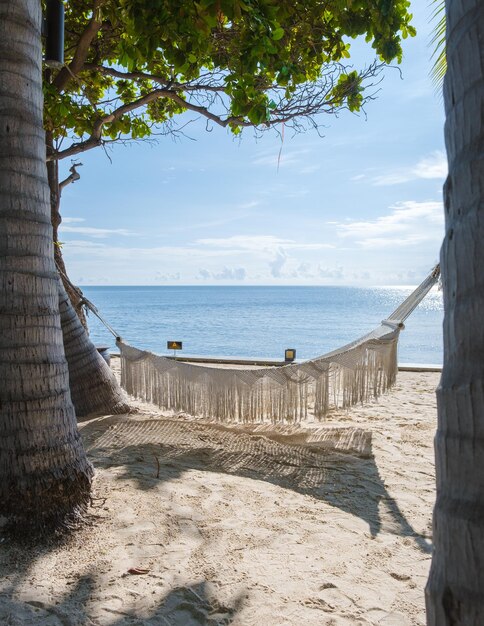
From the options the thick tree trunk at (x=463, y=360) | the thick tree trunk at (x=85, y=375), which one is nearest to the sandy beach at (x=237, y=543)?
the thick tree trunk at (x=85, y=375)

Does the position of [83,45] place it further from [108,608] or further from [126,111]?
[108,608]

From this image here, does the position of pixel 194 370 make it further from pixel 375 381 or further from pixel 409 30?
pixel 409 30

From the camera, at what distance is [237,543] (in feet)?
5.96

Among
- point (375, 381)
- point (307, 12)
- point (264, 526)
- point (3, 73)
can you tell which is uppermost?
point (307, 12)

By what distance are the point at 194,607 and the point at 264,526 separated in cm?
56

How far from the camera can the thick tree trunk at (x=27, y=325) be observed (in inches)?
69.5

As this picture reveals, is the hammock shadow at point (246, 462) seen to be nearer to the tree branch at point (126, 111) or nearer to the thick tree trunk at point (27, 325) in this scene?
the thick tree trunk at point (27, 325)

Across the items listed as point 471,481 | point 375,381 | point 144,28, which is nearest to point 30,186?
point 144,28

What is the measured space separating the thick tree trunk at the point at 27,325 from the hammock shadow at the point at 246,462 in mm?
573

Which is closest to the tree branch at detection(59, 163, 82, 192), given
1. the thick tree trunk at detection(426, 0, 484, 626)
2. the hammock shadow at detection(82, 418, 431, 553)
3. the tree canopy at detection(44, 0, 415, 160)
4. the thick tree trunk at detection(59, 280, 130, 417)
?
the tree canopy at detection(44, 0, 415, 160)

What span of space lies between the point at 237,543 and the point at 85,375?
2083mm

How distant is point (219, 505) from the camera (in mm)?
2129

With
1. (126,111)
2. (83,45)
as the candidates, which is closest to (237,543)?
(83,45)

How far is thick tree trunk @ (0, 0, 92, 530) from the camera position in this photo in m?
1.76
